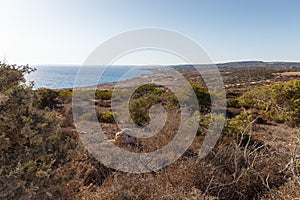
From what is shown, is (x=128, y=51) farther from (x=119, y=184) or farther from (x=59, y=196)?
(x=59, y=196)

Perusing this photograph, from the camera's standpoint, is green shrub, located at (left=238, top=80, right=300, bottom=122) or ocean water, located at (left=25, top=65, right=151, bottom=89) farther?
green shrub, located at (left=238, top=80, right=300, bottom=122)

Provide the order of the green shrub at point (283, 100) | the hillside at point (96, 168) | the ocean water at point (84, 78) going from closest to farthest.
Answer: the hillside at point (96, 168)
the ocean water at point (84, 78)
the green shrub at point (283, 100)

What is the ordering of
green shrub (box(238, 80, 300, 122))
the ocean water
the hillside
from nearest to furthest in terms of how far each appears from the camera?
the hillside, the ocean water, green shrub (box(238, 80, 300, 122))

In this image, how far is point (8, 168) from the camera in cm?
194

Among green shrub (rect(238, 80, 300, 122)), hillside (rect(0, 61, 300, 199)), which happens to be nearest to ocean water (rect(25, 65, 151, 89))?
hillside (rect(0, 61, 300, 199))

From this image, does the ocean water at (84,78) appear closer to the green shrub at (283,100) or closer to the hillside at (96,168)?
the hillside at (96,168)

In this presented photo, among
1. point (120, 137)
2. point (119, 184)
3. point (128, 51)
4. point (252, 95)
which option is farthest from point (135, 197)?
point (252, 95)

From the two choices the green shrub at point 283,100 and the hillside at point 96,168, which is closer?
the hillside at point 96,168

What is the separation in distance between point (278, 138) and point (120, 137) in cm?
482

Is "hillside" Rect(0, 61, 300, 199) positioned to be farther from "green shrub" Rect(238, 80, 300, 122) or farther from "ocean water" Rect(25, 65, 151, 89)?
"green shrub" Rect(238, 80, 300, 122)

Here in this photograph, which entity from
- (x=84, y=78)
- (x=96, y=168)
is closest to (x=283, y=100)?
(x=96, y=168)

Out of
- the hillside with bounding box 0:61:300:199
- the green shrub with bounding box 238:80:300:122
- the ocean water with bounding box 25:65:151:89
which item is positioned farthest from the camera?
the green shrub with bounding box 238:80:300:122

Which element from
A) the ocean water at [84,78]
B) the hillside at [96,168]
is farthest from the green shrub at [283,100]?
the ocean water at [84,78]

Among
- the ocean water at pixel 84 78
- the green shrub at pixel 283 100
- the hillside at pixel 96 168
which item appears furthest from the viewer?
the green shrub at pixel 283 100
